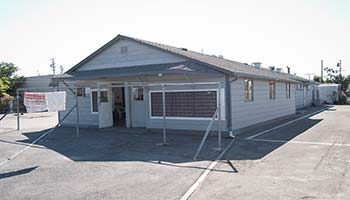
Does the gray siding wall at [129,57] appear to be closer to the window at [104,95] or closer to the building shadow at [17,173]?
the window at [104,95]

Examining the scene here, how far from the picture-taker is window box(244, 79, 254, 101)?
1338cm

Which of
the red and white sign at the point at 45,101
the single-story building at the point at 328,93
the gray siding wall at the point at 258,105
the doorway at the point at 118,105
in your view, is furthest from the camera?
the single-story building at the point at 328,93

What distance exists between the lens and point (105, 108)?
15320 mm

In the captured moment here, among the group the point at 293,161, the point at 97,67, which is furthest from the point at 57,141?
Result: the point at 293,161

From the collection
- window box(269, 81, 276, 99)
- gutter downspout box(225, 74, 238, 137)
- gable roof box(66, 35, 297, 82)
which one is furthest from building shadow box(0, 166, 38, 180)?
window box(269, 81, 276, 99)

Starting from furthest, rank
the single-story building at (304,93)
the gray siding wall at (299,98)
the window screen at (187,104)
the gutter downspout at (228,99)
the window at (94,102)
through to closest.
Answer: the gray siding wall at (299,98) → the single-story building at (304,93) → the window at (94,102) → the window screen at (187,104) → the gutter downspout at (228,99)

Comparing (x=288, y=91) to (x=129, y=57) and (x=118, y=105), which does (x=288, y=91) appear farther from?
(x=129, y=57)

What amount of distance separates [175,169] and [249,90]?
7657 mm

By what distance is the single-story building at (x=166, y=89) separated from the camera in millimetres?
11828

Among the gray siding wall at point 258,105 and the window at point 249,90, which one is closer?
the gray siding wall at point 258,105

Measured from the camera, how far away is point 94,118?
15.7 m

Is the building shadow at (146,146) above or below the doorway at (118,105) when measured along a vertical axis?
below

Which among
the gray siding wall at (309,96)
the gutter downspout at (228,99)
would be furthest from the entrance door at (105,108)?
the gray siding wall at (309,96)

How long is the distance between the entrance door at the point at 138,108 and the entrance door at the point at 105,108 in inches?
55.9
